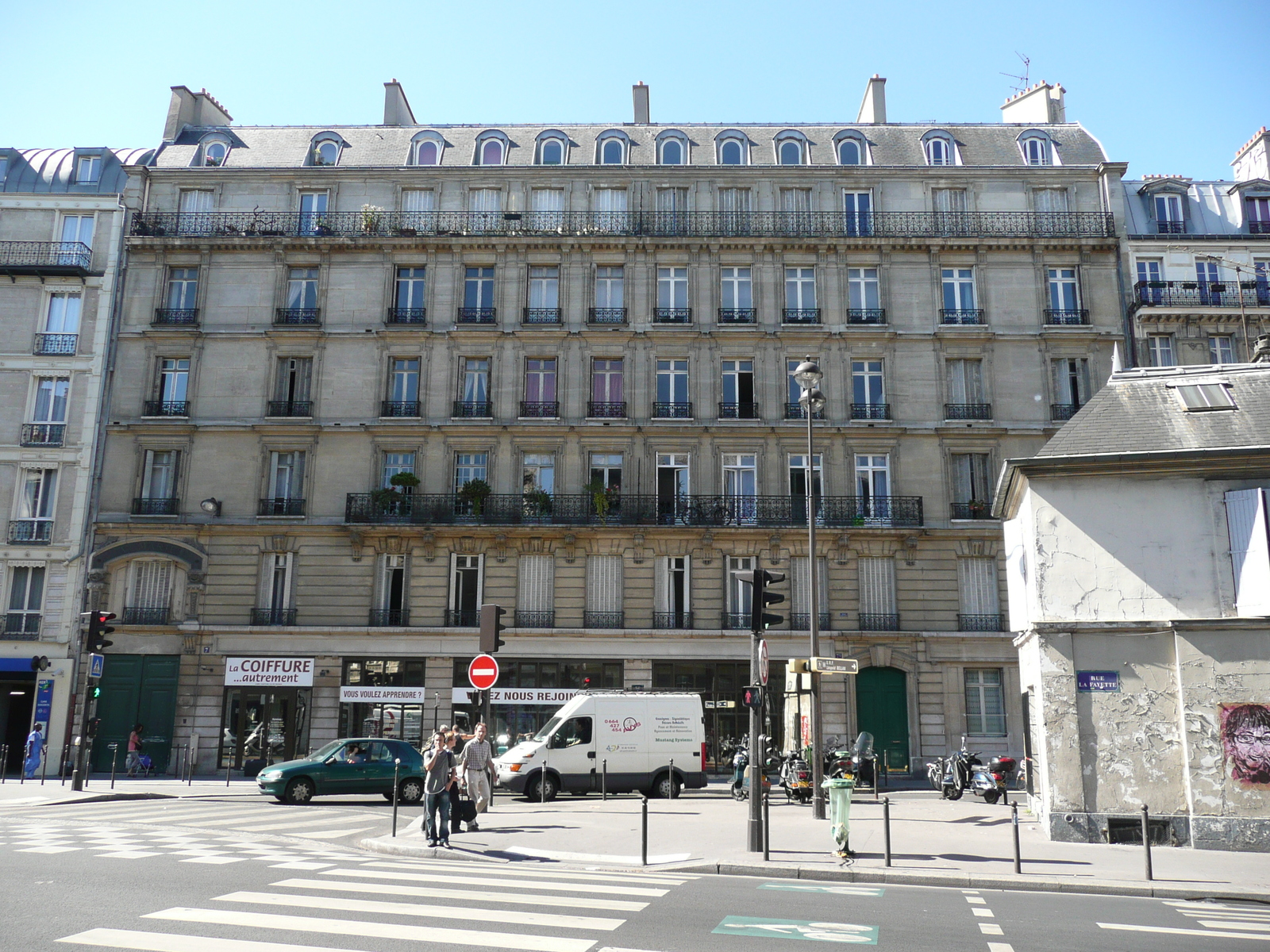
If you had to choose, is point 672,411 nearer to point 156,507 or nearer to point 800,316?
point 800,316

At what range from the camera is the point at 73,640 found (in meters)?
29.7

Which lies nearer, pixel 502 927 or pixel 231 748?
pixel 502 927

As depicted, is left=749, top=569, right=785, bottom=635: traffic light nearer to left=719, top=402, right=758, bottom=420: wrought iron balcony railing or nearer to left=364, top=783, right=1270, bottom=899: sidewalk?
left=364, top=783, right=1270, bottom=899: sidewalk

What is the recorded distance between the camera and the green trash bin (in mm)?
12336

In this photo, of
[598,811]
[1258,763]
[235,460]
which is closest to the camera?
[1258,763]

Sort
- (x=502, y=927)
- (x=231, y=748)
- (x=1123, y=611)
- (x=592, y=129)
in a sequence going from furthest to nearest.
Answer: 1. (x=592, y=129)
2. (x=231, y=748)
3. (x=1123, y=611)
4. (x=502, y=927)

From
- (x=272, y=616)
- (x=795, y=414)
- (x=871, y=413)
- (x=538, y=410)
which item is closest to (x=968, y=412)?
(x=871, y=413)

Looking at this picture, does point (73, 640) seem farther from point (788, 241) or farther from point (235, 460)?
point (788, 241)

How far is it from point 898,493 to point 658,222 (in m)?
11.6

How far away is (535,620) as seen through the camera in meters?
29.5

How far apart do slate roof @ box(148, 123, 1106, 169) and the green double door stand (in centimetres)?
1634

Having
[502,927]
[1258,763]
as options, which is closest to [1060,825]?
[1258,763]

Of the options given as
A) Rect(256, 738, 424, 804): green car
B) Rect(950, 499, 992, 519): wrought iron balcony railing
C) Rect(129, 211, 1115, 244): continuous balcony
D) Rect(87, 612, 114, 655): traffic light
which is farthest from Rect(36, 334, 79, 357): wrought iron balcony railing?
Rect(950, 499, 992, 519): wrought iron balcony railing

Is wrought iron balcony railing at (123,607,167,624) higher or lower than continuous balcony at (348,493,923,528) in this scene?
lower
